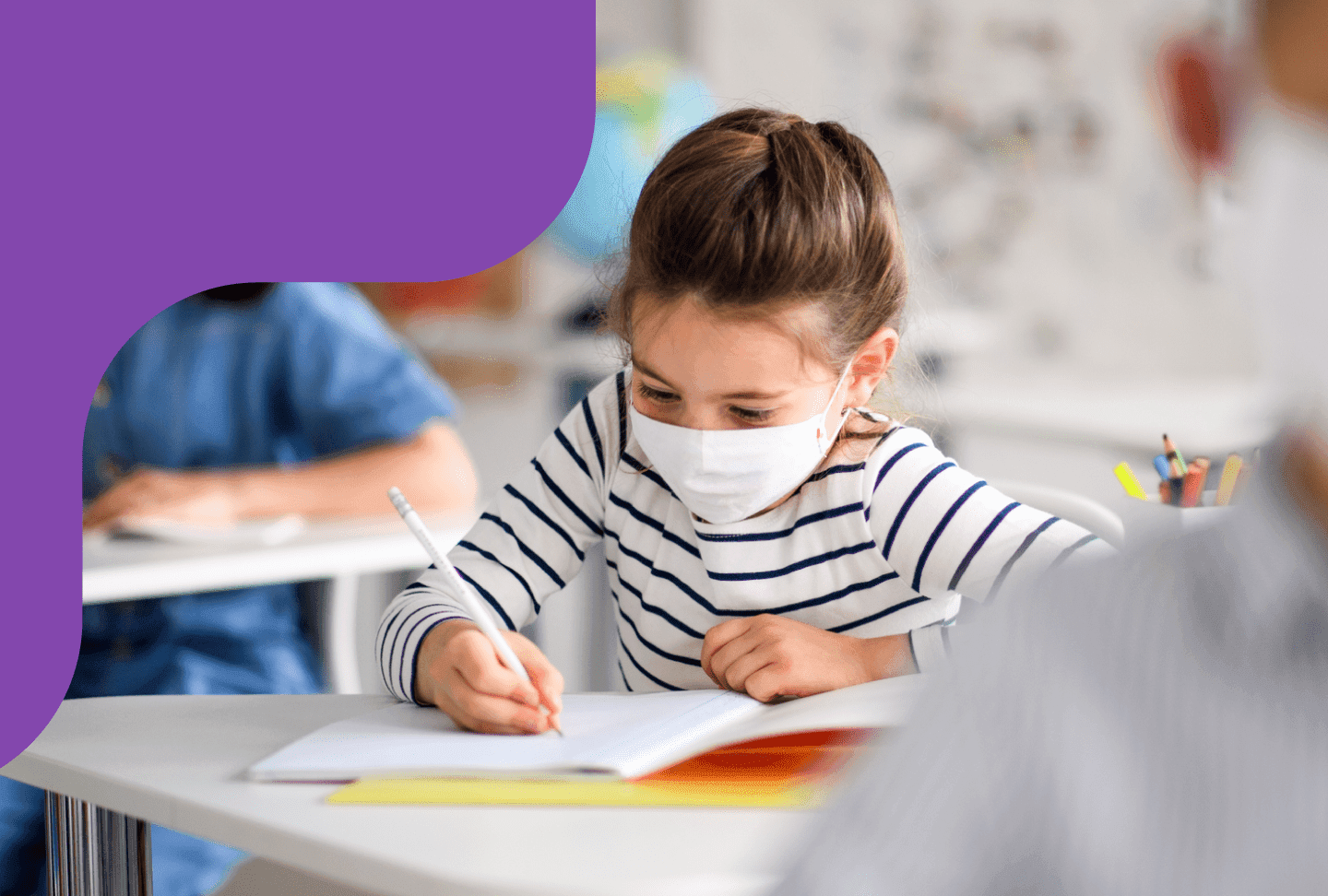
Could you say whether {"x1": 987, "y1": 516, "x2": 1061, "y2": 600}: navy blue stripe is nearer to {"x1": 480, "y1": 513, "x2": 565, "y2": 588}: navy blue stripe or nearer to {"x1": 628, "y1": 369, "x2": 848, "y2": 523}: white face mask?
{"x1": 628, "y1": 369, "x2": 848, "y2": 523}: white face mask

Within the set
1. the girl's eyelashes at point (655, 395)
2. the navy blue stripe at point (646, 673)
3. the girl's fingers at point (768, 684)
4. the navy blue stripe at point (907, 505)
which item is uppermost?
the girl's eyelashes at point (655, 395)

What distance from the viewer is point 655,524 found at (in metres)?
0.96

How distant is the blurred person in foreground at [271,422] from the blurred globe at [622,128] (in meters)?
0.94

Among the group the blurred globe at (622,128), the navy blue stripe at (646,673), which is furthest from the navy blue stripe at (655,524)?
the blurred globe at (622,128)

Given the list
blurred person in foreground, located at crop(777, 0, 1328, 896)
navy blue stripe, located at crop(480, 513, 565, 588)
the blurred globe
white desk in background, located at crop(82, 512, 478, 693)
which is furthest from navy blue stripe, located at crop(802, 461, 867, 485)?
the blurred globe

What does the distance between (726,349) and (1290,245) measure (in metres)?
0.54

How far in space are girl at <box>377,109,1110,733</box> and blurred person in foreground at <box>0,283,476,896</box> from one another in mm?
474

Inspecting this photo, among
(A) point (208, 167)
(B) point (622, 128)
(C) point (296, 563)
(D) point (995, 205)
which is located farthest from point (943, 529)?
(D) point (995, 205)

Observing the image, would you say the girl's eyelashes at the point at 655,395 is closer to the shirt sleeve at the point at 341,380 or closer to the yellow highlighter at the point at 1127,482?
the yellow highlighter at the point at 1127,482

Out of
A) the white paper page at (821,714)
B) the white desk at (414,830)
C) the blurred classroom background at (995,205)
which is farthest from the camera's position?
the blurred classroom background at (995,205)

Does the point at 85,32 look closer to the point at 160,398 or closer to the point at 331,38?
the point at 331,38

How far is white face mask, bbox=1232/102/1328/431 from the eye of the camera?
0.26 m

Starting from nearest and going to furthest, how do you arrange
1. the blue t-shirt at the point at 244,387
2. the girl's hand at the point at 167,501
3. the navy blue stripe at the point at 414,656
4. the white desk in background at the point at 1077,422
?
the navy blue stripe at the point at 414,656, the girl's hand at the point at 167,501, the blue t-shirt at the point at 244,387, the white desk in background at the point at 1077,422

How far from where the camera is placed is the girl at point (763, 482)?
0.80 metres
